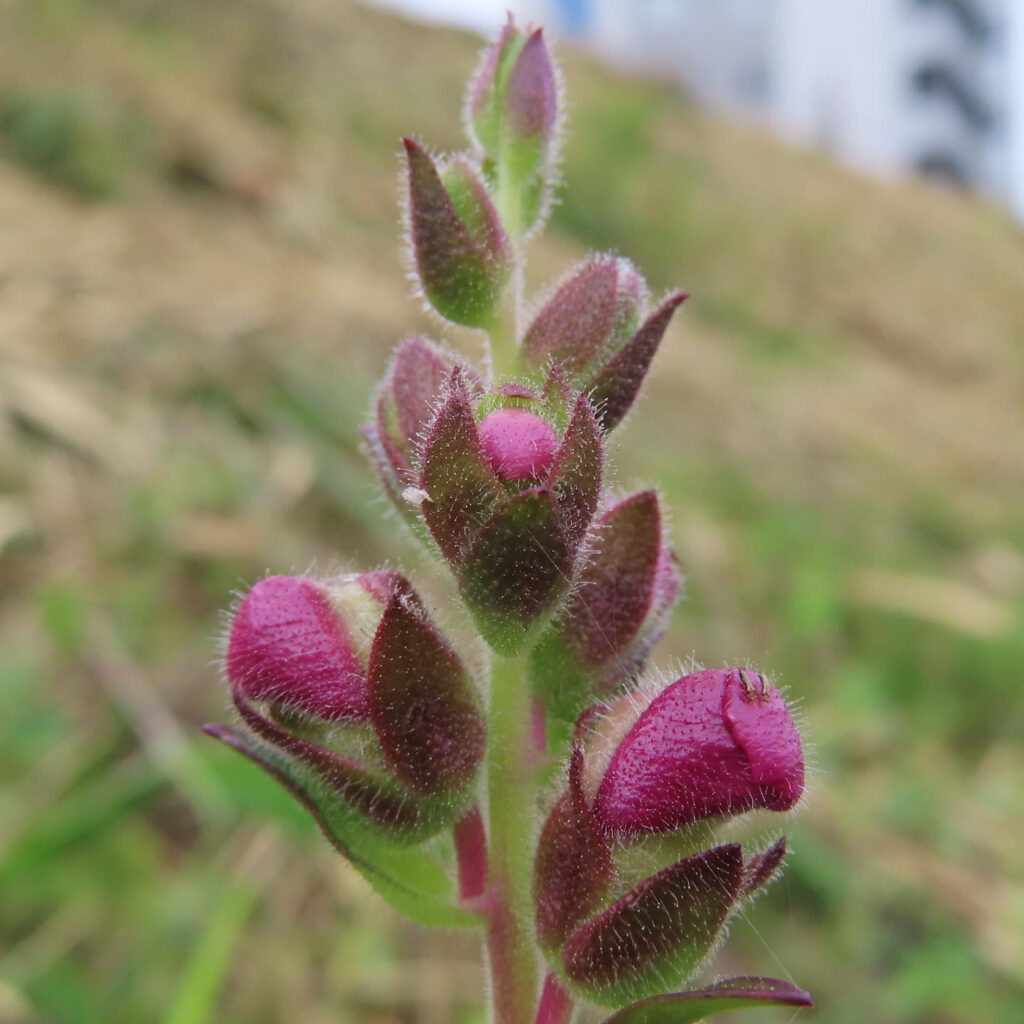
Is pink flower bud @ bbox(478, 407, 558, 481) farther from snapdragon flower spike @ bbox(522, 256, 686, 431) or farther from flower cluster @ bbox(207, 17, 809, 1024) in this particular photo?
snapdragon flower spike @ bbox(522, 256, 686, 431)

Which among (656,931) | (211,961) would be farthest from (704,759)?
(211,961)

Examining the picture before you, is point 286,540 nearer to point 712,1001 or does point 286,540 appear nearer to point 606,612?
point 606,612

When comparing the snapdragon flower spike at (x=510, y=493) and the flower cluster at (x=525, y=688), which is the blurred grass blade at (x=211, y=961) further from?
the snapdragon flower spike at (x=510, y=493)

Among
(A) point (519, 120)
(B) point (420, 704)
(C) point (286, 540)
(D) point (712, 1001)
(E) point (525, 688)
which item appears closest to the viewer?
(D) point (712, 1001)

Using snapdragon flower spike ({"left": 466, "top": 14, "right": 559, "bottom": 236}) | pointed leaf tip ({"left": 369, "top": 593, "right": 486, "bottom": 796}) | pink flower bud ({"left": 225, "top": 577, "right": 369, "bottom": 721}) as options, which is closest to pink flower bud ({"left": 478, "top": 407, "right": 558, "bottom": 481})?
pointed leaf tip ({"left": 369, "top": 593, "right": 486, "bottom": 796})

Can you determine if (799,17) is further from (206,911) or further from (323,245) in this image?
(206,911)
